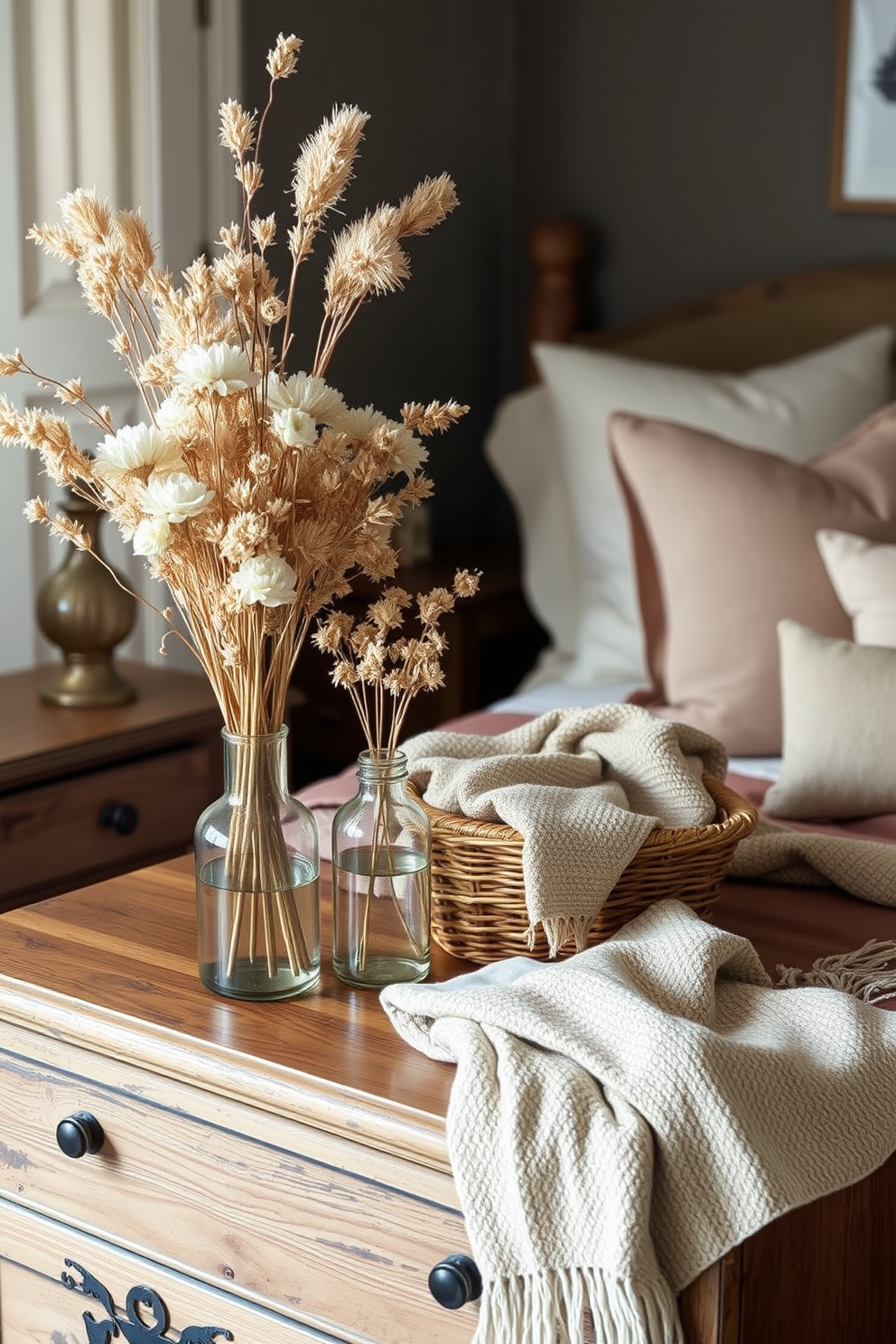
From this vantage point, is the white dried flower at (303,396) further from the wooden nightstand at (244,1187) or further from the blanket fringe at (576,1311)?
the blanket fringe at (576,1311)

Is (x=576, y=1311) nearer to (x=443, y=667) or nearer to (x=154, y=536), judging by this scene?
(x=154, y=536)

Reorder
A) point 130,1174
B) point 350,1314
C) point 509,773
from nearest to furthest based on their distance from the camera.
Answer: point 350,1314
point 130,1174
point 509,773

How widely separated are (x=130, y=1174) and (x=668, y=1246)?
0.45 meters

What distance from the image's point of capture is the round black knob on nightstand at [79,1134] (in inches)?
51.6

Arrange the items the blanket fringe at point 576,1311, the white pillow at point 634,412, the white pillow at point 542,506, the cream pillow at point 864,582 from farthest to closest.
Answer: the white pillow at point 542,506
the white pillow at point 634,412
the cream pillow at point 864,582
the blanket fringe at point 576,1311

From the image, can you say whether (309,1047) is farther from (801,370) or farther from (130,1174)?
(801,370)

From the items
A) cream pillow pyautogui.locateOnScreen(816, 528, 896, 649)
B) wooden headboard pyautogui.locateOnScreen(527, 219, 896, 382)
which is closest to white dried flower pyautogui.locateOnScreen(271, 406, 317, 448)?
cream pillow pyautogui.locateOnScreen(816, 528, 896, 649)

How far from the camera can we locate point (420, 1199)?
117 centimetres

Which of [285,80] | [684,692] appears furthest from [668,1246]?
[285,80]

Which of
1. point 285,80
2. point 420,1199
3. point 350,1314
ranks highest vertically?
point 285,80

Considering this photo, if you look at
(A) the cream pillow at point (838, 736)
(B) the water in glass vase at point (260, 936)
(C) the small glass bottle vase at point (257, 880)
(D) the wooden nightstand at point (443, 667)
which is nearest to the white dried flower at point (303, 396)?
(C) the small glass bottle vase at point (257, 880)

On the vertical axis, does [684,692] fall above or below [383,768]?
below

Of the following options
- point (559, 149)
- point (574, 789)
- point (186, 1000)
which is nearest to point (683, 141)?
point (559, 149)

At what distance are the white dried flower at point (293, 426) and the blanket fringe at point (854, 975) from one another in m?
0.60
